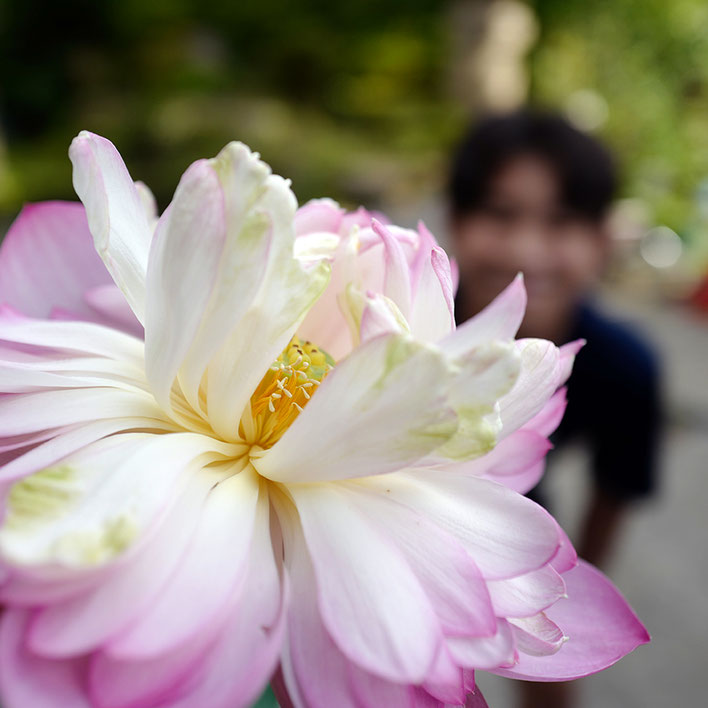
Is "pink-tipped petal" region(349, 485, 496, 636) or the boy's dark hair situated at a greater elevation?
the boy's dark hair

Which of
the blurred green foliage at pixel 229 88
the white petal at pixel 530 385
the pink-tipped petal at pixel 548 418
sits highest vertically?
the white petal at pixel 530 385

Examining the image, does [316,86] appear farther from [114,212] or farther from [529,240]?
[114,212]

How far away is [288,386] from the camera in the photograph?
0.28 m

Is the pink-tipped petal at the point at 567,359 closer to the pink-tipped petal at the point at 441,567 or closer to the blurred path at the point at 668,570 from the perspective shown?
the pink-tipped petal at the point at 441,567

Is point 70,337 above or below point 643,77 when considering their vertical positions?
below

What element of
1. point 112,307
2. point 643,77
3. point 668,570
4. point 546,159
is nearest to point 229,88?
point 643,77

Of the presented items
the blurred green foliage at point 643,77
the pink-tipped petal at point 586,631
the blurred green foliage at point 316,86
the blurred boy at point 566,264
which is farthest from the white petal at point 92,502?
the blurred green foliage at point 643,77

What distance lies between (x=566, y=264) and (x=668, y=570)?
1.16 m

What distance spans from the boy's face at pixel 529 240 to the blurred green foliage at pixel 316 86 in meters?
3.31

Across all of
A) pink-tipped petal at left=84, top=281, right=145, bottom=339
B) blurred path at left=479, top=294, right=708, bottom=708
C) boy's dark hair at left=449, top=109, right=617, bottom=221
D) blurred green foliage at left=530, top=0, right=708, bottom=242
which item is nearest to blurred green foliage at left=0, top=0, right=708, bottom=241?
blurred green foliage at left=530, top=0, right=708, bottom=242

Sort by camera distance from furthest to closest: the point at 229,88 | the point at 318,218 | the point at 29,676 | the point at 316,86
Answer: the point at 316,86 < the point at 229,88 < the point at 318,218 < the point at 29,676

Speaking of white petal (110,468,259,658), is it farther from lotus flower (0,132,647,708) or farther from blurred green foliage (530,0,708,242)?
blurred green foliage (530,0,708,242)

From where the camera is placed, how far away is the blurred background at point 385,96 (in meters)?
4.43

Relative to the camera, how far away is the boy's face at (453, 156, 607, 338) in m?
1.06
